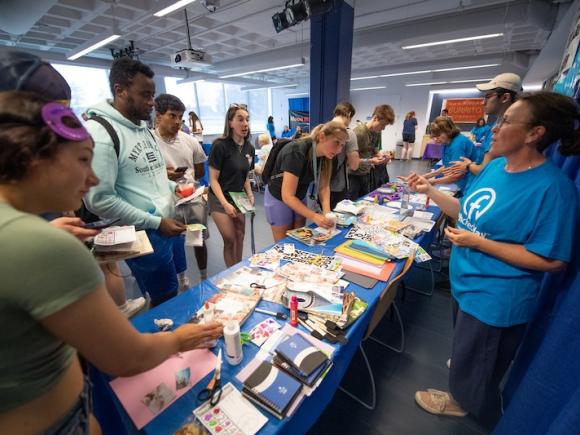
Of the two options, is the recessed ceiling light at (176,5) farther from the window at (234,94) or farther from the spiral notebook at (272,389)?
the window at (234,94)

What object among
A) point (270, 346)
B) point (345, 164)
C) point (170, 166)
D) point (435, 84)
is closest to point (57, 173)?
point (270, 346)

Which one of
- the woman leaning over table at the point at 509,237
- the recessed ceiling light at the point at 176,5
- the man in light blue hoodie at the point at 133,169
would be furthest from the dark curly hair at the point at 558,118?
the recessed ceiling light at the point at 176,5

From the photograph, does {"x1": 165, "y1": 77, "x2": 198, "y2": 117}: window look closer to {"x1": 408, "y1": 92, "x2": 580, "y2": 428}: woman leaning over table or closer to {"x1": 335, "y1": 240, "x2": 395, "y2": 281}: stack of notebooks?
{"x1": 335, "y1": 240, "x2": 395, "y2": 281}: stack of notebooks

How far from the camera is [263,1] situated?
4578 mm

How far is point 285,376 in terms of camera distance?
0.86m

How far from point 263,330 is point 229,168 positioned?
1.63 m

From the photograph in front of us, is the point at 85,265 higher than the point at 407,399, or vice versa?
the point at 85,265

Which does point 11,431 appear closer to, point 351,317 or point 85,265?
point 85,265

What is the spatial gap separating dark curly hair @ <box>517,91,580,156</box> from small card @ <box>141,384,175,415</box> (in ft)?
5.37

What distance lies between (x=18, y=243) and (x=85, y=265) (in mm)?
96

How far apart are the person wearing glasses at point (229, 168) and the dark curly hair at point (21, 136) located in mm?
1783

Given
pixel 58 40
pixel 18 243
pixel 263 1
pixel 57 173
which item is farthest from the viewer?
pixel 58 40

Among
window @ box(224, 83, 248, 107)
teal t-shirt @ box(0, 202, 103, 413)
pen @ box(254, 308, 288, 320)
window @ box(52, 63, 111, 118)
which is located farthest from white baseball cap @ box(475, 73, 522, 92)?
window @ box(224, 83, 248, 107)

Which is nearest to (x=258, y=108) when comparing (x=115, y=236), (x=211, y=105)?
(x=211, y=105)
